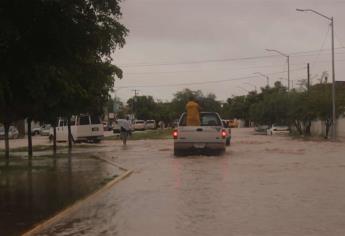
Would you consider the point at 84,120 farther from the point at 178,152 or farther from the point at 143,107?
the point at 143,107

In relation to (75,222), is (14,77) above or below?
above

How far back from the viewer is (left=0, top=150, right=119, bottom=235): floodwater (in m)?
11.8

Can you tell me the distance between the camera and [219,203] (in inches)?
518

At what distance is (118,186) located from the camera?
1675 centimetres

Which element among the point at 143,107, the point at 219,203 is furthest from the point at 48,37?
the point at 143,107

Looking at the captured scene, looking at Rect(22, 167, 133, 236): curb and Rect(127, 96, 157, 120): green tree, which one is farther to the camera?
Rect(127, 96, 157, 120): green tree

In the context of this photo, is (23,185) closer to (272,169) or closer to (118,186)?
(118,186)

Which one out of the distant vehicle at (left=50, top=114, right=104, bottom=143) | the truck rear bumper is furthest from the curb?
the distant vehicle at (left=50, top=114, right=104, bottom=143)

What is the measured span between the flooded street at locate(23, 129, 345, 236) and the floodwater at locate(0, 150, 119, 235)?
58cm

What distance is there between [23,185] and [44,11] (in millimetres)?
5931

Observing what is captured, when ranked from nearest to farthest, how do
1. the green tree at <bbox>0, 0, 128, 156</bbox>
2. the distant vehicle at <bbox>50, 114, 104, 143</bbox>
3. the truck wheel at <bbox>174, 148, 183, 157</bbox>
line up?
1. the green tree at <bbox>0, 0, 128, 156</bbox>
2. the truck wheel at <bbox>174, 148, 183, 157</bbox>
3. the distant vehicle at <bbox>50, 114, 104, 143</bbox>

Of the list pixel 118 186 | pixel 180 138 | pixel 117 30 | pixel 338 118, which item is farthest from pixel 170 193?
pixel 338 118

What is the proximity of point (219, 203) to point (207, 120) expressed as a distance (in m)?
16.1

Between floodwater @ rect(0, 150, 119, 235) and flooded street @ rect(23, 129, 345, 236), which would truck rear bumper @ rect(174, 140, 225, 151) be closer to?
floodwater @ rect(0, 150, 119, 235)
